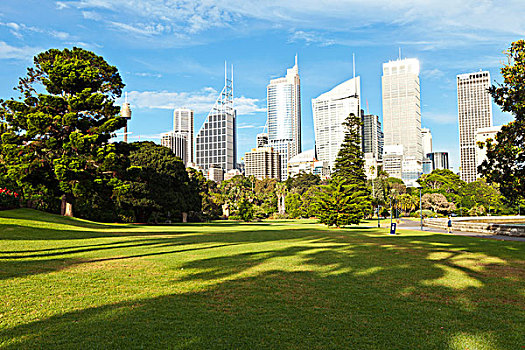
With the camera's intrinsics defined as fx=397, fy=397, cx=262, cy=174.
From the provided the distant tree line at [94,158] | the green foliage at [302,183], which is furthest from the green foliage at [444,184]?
the distant tree line at [94,158]

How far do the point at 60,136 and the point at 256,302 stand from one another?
96.8 feet

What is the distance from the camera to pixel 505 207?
7781cm

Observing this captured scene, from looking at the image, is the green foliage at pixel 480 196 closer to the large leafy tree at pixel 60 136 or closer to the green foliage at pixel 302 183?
the green foliage at pixel 302 183

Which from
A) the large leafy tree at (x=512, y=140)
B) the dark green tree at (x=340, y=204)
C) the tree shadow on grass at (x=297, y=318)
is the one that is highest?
the large leafy tree at (x=512, y=140)

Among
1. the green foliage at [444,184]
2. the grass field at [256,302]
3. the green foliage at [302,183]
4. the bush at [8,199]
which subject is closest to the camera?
the grass field at [256,302]

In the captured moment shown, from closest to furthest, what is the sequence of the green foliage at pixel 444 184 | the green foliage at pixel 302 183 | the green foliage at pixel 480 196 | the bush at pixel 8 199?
the bush at pixel 8 199 → the green foliage at pixel 480 196 → the green foliage at pixel 444 184 → the green foliage at pixel 302 183

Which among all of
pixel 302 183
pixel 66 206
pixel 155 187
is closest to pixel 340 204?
pixel 155 187

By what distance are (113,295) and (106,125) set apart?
2698 cm

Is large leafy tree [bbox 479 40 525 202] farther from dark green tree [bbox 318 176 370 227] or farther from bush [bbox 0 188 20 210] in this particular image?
bush [bbox 0 188 20 210]

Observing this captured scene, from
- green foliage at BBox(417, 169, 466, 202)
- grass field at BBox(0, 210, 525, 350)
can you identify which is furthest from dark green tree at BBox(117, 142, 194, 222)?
green foliage at BBox(417, 169, 466, 202)

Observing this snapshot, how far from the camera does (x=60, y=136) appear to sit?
3105cm

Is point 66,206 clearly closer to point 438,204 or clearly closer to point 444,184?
point 438,204

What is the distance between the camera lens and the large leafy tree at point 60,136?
28594 mm

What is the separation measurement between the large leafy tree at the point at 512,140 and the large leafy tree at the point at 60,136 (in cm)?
2602
